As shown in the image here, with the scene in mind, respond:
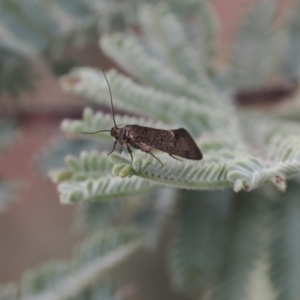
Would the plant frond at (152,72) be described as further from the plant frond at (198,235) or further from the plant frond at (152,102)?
the plant frond at (198,235)

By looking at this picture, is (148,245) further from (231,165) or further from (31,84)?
(231,165)

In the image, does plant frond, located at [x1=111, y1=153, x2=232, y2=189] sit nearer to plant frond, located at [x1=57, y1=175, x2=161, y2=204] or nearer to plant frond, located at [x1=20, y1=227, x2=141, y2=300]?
plant frond, located at [x1=57, y1=175, x2=161, y2=204]

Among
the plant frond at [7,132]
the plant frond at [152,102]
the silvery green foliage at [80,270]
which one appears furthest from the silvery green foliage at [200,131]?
the plant frond at [7,132]

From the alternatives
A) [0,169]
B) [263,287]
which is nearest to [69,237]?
[0,169]

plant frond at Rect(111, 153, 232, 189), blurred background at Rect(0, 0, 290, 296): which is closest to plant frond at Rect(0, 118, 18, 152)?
blurred background at Rect(0, 0, 290, 296)

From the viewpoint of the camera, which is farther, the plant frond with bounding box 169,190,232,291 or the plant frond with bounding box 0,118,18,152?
the plant frond with bounding box 0,118,18,152

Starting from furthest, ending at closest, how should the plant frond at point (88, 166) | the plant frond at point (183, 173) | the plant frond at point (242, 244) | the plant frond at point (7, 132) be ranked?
the plant frond at point (7, 132) < the plant frond at point (242, 244) < the plant frond at point (88, 166) < the plant frond at point (183, 173)
